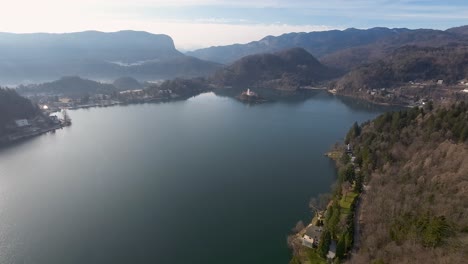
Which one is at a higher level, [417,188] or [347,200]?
[417,188]

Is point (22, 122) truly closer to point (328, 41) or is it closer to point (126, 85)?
point (126, 85)

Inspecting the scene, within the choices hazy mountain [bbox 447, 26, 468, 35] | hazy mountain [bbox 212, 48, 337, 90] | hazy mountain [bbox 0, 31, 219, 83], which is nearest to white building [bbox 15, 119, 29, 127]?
hazy mountain [bbox 212, 48, 337, 90]

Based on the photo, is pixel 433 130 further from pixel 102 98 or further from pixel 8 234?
pixel 102 98

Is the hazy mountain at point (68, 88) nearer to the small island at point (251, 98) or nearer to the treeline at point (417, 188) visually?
the small island at point (251, 98)

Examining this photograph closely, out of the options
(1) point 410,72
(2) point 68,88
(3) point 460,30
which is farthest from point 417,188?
(3) point 460,30

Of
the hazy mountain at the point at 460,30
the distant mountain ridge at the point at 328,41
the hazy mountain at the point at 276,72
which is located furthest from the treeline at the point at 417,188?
the hazy mountain at the point at 460,30

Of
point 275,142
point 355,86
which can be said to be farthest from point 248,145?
point 355,86
